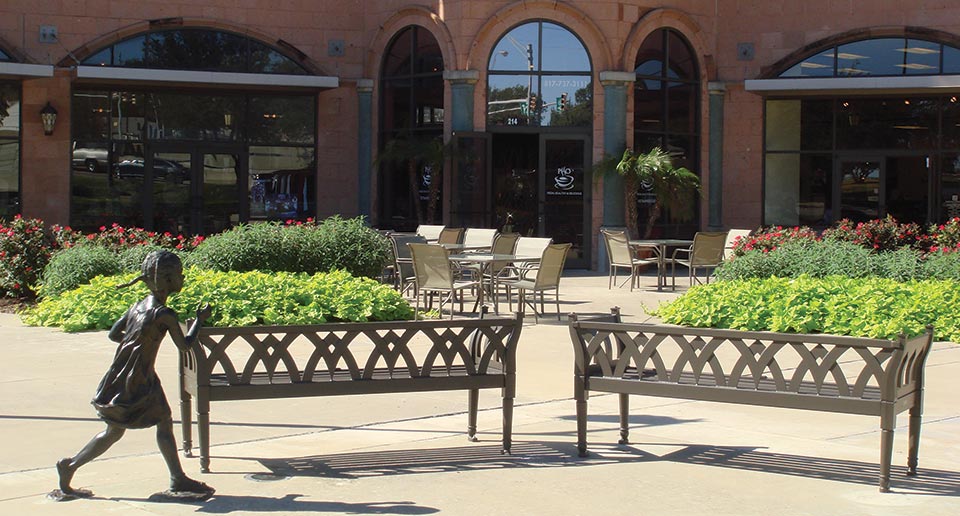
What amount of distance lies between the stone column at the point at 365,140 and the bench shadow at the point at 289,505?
57.0ft

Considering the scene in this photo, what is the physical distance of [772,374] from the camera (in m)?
6.32

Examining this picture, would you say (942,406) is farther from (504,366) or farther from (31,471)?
(31,471)

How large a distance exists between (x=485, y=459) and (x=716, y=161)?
694 inches

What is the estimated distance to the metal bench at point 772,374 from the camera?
19.6 feet

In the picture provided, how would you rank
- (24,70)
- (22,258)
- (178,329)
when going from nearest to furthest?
(178,329) → (22,258) → (24,70)

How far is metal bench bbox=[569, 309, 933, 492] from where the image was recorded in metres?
5.97

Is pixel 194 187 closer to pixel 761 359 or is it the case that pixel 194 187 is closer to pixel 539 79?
pixel 539 79

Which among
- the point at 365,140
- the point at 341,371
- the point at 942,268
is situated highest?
the point at 365,140

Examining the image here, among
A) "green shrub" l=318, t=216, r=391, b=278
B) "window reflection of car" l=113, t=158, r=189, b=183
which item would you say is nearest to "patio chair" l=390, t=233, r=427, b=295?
"green shrub" l=318, t=216, r=391, b=278

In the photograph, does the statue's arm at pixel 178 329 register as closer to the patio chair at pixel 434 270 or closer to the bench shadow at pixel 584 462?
the bench shadow at pixel 584 462

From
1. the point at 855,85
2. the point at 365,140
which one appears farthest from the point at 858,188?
the point at 365,140

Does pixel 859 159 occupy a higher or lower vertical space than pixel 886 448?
higher

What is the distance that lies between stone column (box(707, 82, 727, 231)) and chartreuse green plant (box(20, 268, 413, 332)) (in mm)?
11837

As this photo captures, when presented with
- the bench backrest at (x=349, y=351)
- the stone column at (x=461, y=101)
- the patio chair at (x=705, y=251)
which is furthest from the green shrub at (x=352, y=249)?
the bench backrest at (x=349, y=351)
